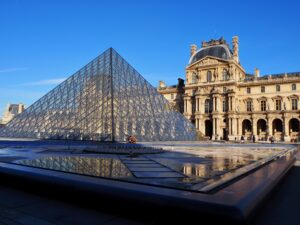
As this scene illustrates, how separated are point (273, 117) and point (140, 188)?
49479 mm

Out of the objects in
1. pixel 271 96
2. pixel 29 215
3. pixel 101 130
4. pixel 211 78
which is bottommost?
pixel 29 215

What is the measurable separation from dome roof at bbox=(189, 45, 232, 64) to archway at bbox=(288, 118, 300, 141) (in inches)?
594

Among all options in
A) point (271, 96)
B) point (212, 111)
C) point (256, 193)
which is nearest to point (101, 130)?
point (256, 193)

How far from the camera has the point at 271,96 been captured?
49.8 meters

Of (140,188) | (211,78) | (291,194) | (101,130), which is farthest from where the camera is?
(211,78)

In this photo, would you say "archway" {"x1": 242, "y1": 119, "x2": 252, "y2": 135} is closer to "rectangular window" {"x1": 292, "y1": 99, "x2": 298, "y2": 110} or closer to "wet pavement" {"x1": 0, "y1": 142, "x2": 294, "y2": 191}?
"rectangular window" {"x1": 292, "y1": 99, "x2": 298, "y2": 110}

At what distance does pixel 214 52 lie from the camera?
2132 inches

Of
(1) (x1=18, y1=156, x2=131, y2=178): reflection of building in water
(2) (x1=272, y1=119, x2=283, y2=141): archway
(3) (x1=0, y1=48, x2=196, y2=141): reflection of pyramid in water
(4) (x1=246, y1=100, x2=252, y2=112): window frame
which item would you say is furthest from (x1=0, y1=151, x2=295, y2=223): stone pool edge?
(4) (x1=246, y1=100, x2=252, y2=112): window frame

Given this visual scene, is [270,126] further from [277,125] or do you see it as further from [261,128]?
[261,128]

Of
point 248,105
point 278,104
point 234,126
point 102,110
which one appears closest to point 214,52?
point 248,105

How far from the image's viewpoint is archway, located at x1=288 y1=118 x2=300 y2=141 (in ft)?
153

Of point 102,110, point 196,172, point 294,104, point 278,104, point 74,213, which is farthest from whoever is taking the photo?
point 278,104

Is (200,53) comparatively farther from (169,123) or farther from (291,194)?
(291,194)

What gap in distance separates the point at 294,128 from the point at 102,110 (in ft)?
130
